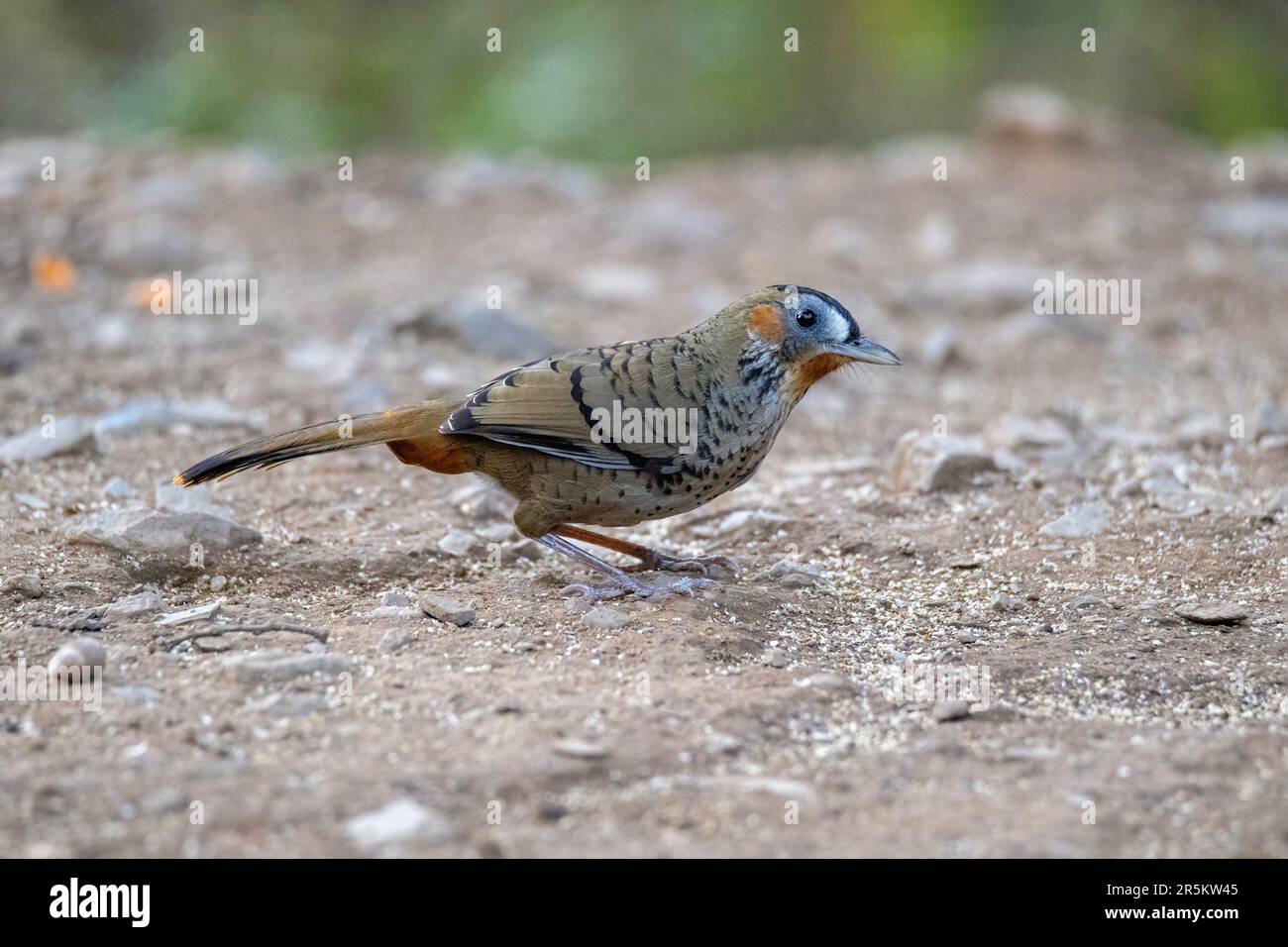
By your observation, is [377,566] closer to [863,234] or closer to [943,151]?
[863,234]

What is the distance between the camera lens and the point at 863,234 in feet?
27.7

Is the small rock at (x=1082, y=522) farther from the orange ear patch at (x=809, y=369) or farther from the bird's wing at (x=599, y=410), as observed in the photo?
the bird's wing at (x=599, y=410)

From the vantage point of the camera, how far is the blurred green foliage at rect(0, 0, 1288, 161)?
10.8 meters

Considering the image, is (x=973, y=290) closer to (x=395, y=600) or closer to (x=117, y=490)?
(x=395, y=600)

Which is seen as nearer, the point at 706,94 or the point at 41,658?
the point at 41,658

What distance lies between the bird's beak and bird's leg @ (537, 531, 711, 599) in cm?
85

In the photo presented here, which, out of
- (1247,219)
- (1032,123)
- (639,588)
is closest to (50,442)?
(639,588)

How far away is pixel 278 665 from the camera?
3.45 metres

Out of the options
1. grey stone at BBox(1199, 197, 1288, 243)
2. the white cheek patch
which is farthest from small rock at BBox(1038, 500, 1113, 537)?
grey stone at BBox(1199, 197, 1288, 243)

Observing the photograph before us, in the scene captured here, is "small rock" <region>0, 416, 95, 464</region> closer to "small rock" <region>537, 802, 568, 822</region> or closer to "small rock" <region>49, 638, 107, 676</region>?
"small rock" <region>49, 638, 107, 676</region>

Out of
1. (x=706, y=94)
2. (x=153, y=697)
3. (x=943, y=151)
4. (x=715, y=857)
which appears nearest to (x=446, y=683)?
(x=153, y=697)

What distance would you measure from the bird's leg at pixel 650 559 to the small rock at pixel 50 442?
72.5 inches

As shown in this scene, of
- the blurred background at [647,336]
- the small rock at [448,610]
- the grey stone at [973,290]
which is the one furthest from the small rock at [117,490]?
the grey stone at [973,290]
